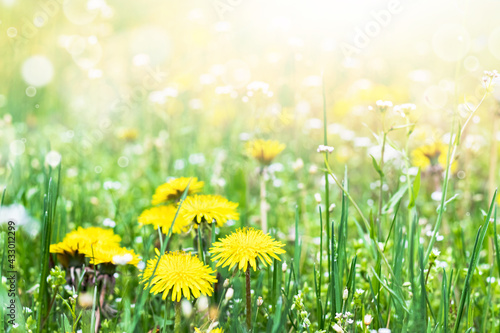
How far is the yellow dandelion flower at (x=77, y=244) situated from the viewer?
115 cm

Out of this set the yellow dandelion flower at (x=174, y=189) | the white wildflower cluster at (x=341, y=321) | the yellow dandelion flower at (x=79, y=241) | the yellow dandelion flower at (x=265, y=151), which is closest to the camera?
the white wildflower cluster at (x=341, y=321)

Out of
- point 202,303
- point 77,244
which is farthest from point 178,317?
point 77,244

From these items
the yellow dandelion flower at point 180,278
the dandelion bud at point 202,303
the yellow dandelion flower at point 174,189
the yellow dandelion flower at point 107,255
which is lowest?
the dandelion bud at point 202,303

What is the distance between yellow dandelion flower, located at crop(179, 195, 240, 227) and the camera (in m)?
1.09

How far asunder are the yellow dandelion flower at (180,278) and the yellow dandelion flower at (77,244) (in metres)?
0.23

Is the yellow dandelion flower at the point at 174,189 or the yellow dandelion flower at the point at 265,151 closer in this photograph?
the yellow dandelion flower at the point at 174,189

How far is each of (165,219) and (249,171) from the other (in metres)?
1.27

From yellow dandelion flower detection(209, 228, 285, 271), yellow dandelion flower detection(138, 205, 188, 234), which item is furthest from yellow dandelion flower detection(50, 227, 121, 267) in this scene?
yellow dandelion flower detection(209, 228, 285, 271)

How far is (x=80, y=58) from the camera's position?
3.19 metres

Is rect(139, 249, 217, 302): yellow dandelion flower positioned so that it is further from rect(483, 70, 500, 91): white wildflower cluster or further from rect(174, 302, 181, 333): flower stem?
rect(483, 70, 500, 91): white wildflower cluster

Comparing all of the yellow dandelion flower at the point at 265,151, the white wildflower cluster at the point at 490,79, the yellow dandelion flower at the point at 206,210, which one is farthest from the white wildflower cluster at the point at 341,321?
the yellow dandelion flower at the point at 265,151

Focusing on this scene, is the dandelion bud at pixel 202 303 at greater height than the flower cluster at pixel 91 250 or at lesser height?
lesser

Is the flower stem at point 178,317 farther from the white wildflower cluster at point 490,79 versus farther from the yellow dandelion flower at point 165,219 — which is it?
the white wildflower cluster at point 490,79

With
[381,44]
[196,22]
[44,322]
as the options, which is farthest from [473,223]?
[381,44]
